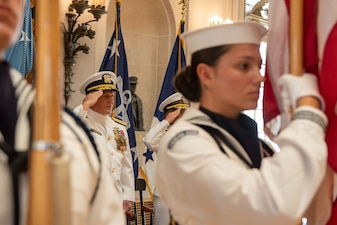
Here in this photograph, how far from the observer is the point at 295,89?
142cm

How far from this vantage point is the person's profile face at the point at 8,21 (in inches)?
35.1

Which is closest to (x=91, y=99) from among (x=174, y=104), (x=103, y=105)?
(x=103, y=105)

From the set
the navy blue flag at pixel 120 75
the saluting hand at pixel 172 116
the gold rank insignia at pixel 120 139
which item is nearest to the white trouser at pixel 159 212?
the navy blue flag at pixel 120 75

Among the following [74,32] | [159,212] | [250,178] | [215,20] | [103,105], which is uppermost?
[215,20]

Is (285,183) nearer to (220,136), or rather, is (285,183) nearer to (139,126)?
(220,136)

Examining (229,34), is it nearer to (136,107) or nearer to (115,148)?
(115,148)

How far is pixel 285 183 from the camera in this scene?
1.27 meters

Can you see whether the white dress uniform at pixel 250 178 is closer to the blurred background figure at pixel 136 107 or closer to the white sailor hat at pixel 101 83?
the white sailor hat at pixel 101 83

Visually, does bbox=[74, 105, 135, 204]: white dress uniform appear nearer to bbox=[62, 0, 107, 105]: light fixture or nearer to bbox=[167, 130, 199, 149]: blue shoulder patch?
bbox=[62, 0, 107, 105]: light fixture

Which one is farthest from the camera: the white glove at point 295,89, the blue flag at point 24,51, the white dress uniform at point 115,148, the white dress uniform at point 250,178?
the white dress uniform at point 115,148

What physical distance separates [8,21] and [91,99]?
331 cm

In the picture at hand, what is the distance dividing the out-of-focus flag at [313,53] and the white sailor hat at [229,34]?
0.07m

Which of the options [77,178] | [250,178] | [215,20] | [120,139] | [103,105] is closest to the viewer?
[77,178]

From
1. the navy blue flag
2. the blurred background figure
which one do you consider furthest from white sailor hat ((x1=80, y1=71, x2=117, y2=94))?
the blurred background figure
